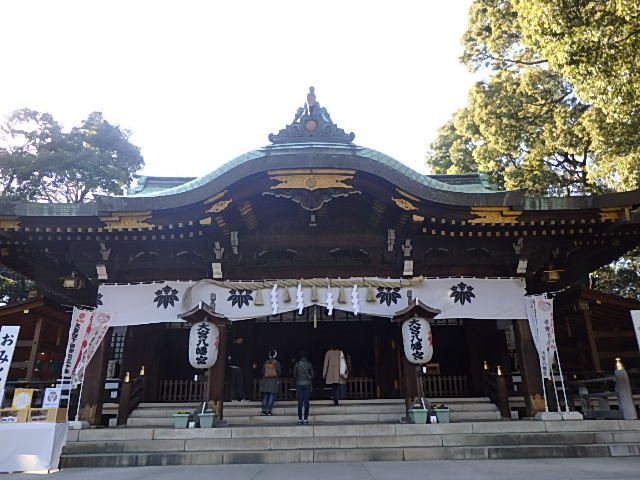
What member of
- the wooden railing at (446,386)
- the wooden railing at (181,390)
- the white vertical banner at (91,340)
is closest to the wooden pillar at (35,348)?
the white vertical banner at (91,340)

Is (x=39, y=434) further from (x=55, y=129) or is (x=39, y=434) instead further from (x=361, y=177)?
(x=55, y=129)

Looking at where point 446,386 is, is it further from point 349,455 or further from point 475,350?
point 349,455

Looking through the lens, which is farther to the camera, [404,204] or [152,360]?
[152,360]

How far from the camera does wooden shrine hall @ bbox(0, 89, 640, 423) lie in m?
9.44

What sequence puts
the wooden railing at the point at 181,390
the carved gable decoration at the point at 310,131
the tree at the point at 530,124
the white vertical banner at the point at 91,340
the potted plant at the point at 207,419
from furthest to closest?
the tree at the point at 530,124
the wooden railing at the point at 181,390
the carved gable decoration at the point at 310,131
the white vertical banner at the point at 91,340
the potted plant at the point at 207,419

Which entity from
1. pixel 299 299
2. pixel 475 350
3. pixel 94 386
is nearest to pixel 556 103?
pixel 475 350

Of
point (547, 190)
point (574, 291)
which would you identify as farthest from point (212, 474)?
point (547, 190)

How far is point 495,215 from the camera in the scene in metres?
9.58

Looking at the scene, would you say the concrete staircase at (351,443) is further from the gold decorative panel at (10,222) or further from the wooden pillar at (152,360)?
the gold decorative panel at (10,222)

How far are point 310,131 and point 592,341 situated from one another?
30.1 ft

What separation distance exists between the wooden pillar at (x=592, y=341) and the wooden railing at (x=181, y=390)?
1015 cm

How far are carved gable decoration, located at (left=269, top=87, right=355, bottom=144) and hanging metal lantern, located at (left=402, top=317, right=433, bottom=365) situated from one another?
5.06m

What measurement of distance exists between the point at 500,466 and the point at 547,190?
14.9 m

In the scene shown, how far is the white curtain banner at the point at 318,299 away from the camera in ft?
32.7
